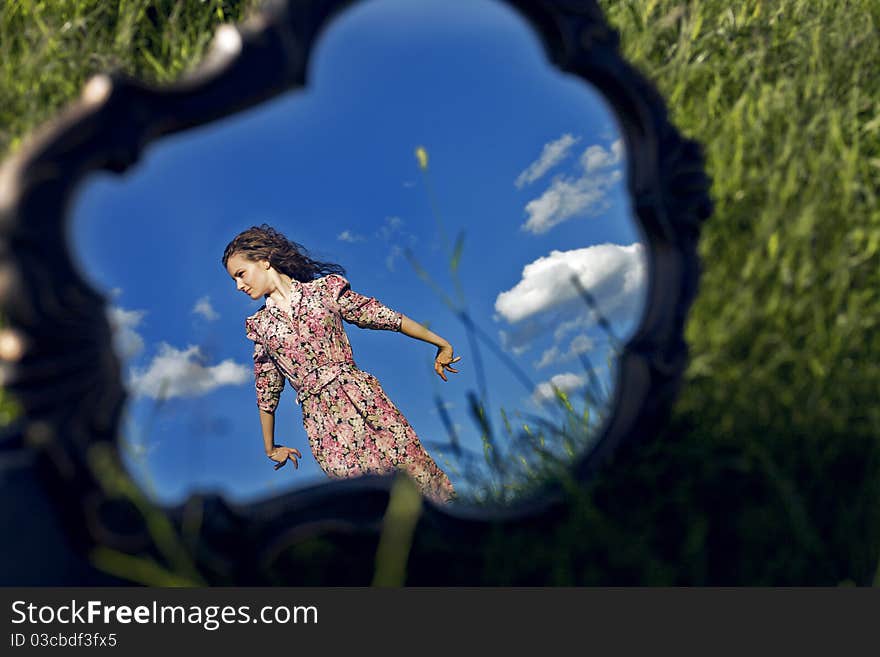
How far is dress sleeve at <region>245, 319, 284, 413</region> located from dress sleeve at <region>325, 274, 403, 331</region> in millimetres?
229

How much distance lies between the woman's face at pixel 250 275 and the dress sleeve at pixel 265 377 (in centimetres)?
14

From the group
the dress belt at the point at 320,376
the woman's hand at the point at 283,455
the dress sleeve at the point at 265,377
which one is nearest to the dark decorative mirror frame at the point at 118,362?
the woman's hand at the point at 283,455

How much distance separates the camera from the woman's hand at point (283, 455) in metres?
1.42

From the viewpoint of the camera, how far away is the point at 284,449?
57.2 inches

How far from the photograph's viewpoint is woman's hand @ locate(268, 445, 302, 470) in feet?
4.67

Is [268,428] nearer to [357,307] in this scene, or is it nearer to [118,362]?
[357,307]

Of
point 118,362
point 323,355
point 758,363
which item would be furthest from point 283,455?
point 758,363

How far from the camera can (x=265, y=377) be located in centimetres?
157

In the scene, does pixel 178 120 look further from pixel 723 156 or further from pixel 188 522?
pixel 723 156

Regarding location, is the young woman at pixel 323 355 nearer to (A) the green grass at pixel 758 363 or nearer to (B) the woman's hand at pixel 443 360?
(B) the woman's hand at pixel 443 360

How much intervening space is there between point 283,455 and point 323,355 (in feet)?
1.08

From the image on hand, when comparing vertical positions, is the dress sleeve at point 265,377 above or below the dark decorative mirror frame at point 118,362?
below

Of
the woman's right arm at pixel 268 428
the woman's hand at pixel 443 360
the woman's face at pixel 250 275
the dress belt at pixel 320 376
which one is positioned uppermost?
the woman's face at pixel 250 275

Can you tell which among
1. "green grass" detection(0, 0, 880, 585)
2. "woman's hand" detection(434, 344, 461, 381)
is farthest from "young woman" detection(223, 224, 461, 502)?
"green grass" detection(0, 0, 880, 585)
